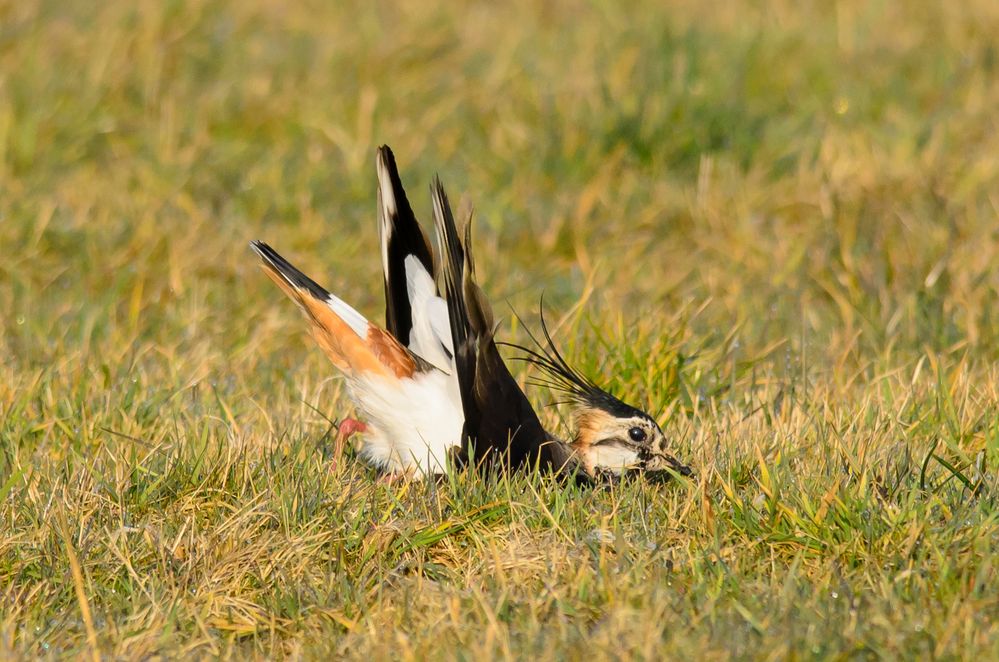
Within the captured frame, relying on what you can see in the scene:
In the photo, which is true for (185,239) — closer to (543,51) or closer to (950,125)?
(543,51)

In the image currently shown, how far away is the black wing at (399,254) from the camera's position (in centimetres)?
456

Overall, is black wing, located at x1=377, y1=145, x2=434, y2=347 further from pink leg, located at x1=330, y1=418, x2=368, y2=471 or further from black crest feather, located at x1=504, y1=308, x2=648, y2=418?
black crest feather, located at x1=504, y1=308, x2=648, y2=418

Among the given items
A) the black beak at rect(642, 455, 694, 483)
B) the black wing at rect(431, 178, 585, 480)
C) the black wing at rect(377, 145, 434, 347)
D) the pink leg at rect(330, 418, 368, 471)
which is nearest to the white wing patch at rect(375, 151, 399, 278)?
the black wing at rect(377, 145, 434, 347)

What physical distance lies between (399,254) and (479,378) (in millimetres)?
777

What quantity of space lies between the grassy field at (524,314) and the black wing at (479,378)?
0.33m

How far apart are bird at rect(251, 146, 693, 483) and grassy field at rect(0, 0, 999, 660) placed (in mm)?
184

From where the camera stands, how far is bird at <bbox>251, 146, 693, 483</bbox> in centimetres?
399

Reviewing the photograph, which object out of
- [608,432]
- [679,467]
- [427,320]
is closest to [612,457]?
[608,432]

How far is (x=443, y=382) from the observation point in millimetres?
4328

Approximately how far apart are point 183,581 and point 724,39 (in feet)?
17.9

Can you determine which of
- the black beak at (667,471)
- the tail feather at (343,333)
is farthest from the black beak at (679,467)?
the tail feather at (343,333)

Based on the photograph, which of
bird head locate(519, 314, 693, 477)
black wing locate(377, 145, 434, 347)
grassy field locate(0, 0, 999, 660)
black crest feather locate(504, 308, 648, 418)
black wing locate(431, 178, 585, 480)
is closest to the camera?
grassy field locate(0, 0, 999, 660)

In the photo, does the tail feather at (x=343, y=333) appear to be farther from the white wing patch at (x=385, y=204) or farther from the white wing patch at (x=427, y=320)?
the white wing patch at (x=385, y=204)

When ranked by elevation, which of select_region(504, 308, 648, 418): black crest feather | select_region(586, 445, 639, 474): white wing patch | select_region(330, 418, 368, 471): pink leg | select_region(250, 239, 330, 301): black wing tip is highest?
select_region(250, 239, 330, 301): black wing tip
